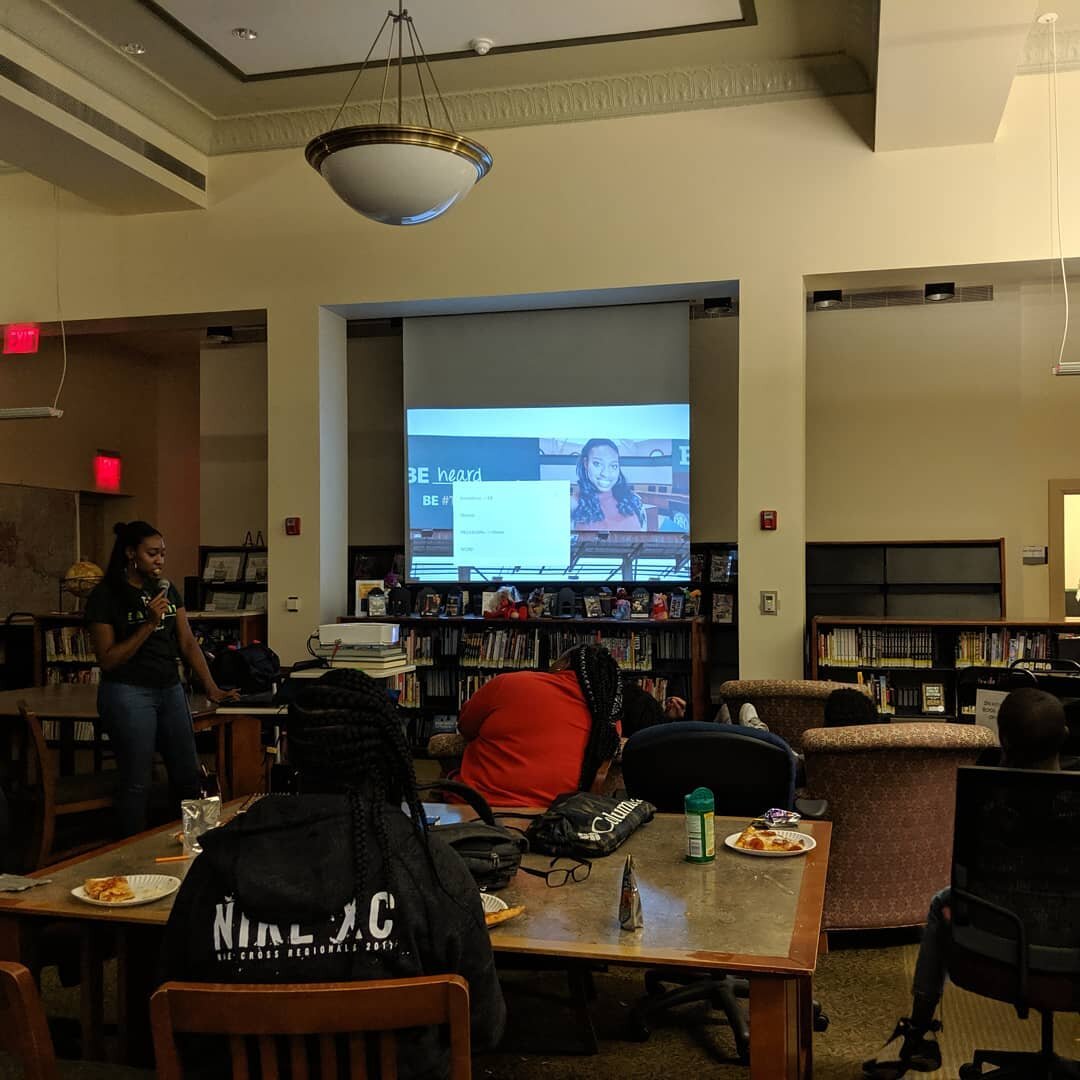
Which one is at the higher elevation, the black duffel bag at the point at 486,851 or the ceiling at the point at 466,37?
the ceiling at the point at 466,37

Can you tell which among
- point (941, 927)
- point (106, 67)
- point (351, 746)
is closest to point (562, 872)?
point (351, 746)

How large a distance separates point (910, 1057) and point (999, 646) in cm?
427

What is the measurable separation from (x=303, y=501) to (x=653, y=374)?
255 cm

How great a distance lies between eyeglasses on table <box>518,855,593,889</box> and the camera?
2.58 m

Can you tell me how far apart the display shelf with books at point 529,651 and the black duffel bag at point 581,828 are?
4468 mm

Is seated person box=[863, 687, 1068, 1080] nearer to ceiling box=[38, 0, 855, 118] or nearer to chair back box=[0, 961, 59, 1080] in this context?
chair back box=[0, 961, 59, 1080]

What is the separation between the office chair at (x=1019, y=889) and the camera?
2656mm

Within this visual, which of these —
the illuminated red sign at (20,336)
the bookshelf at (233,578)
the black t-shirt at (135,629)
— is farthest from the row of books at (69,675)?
the black t-shirt at (135,629)

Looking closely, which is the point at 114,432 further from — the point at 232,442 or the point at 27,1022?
the point at 27,1022

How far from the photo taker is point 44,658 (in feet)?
28.2

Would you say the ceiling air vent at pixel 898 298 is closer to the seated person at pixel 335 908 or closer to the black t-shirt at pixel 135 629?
the black t-shirt at pixel 135 629

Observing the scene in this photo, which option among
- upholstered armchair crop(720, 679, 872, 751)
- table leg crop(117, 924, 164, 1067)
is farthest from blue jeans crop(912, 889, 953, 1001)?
upholstered armchair crop(720, 679, 872, 751)

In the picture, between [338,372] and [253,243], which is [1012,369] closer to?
[338,372]

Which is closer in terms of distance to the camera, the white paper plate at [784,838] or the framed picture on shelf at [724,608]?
the white paper plate at [784,838]
